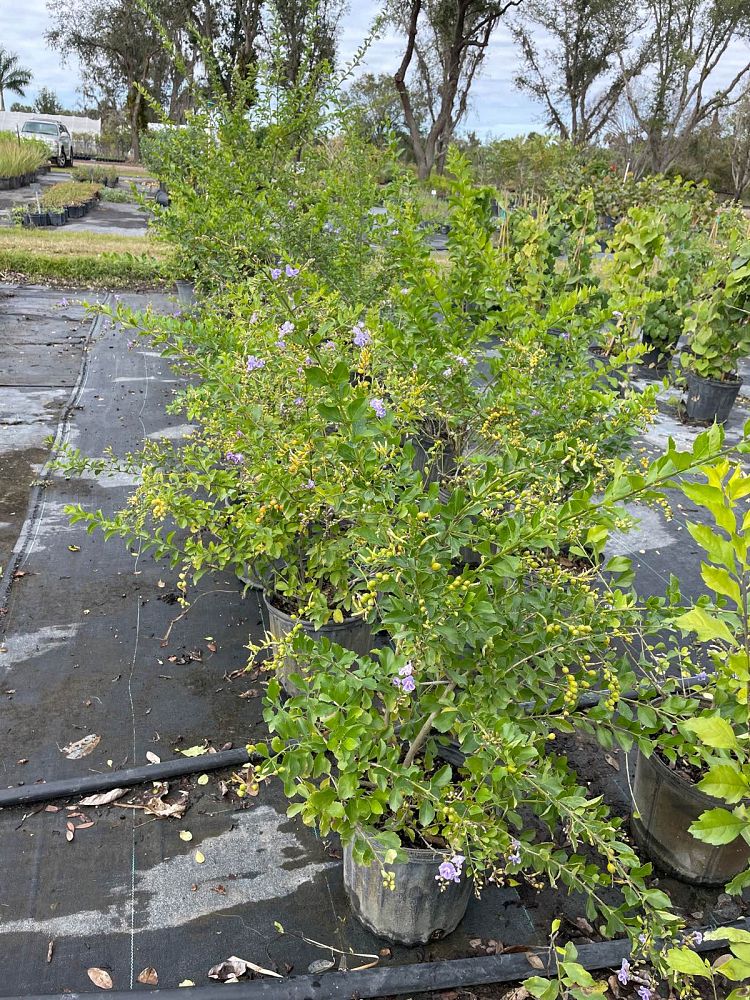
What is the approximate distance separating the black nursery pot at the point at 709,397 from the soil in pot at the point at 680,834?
425 centimetres

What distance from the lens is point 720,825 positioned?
91cm

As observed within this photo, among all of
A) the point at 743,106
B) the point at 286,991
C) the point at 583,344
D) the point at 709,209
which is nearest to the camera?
the point at 286,991

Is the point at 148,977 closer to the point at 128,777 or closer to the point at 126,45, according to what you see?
the point at 128,777

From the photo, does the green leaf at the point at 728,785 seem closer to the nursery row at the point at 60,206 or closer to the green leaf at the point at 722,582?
the green leaf at the point at 722,582

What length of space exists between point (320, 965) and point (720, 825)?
3.61ft

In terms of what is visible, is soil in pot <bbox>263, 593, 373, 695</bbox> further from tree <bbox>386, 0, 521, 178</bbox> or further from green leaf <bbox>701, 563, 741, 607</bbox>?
tree <bbox>386, 0, 521, 178</bbox>

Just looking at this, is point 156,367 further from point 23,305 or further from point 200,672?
point 200,672

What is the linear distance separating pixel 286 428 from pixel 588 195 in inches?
191

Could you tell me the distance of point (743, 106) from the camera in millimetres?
22812

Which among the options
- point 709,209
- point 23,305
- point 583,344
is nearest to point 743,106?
point 709,209

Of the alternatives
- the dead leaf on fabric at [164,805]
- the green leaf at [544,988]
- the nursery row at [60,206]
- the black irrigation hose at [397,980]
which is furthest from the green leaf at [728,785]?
the nursery row at [60,206]

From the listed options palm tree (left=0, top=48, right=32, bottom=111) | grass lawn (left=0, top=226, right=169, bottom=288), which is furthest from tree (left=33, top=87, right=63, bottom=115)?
grass lawn (left=0, top=226, right=169, bottom=288)

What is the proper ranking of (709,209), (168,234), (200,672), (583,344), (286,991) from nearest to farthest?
(286,991)
(200,672)
(583,344)
(168,234)
(709,209)

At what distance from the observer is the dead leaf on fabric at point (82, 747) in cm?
214
